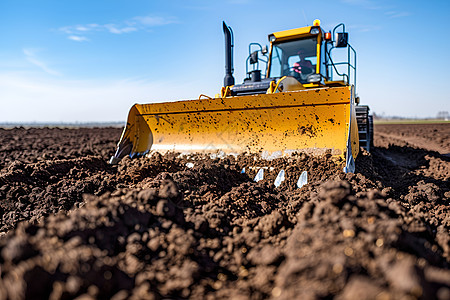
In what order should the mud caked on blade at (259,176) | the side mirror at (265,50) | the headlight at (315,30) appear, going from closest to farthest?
1. the mud caked on blade at (259,176)
2. the headlight at (315,30)
3. the side mirror at (265,50)

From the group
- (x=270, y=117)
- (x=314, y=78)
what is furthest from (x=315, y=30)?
(x=270, y=117)

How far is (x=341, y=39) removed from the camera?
253 inches

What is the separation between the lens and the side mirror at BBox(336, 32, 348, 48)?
21.0ft

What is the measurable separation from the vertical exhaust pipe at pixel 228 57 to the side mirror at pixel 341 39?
203cm

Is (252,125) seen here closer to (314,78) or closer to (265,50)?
(314,78)

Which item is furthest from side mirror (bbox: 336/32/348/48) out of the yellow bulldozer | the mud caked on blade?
the mud caked on blade

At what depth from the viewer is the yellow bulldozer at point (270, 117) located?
186 inches

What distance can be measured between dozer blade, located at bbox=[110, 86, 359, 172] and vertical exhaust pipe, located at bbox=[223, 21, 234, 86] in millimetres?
1566

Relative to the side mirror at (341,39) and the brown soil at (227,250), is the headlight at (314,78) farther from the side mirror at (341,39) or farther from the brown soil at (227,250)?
the brown soil at (227,250)

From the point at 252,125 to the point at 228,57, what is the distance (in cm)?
219

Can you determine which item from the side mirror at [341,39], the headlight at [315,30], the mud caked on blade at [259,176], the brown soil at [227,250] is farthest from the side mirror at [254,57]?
the brown soil at [227,250]

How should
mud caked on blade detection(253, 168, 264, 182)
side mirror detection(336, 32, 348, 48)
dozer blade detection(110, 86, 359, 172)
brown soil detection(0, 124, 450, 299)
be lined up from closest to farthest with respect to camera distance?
1. brown soil detection(0, 124, 450, 299)
2. mud caked on blade detection(253, 168, 264, 182)
3. dozer blade detection(110, 86, 359, 172)
4. side mirror detection(336, 32, 348, 48)

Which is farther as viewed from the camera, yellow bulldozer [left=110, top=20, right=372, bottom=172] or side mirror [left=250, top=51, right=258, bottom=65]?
side mirror [left=250, top=51, right=258, bottom=65]

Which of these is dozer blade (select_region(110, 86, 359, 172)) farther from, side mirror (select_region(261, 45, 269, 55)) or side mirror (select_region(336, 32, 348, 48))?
side mirror (select_region(261, 45, 269, 55))
